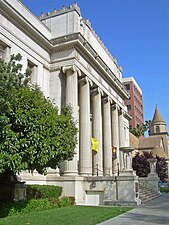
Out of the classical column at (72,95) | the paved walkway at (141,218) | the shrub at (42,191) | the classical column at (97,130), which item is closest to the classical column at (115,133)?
the classical column at (97,130)

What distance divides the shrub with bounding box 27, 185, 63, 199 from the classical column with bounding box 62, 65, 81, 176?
2178 mm

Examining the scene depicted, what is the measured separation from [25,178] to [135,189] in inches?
336

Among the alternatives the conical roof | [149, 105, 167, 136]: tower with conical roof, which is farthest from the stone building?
the conical roof

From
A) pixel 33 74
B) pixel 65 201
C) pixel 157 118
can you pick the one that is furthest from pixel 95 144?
pixel 157 118

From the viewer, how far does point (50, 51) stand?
27.1m

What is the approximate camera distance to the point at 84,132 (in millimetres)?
25703

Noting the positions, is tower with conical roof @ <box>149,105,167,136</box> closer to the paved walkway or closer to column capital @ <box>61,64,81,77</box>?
column capital @ <box>61,64,81,77</box>

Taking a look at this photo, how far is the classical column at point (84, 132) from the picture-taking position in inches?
982

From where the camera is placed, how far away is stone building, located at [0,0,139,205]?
21812 millimetres

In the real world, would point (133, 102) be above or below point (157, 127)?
above

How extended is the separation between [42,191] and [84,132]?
8304mm

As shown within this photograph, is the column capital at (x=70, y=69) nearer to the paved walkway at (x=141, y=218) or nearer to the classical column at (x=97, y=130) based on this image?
the classical column at (x=97, y=130)

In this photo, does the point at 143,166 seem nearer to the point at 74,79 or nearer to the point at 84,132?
the point at 84,132

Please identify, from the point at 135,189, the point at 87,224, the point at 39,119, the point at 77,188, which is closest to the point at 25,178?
the point at 77,188
